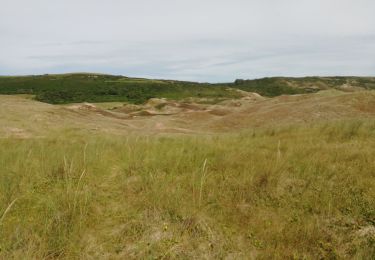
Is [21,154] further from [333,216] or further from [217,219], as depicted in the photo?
[333,216]

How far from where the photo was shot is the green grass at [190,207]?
14.0 feet

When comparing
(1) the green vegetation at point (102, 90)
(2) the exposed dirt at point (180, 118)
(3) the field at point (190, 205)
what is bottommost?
(1) the green vegetation at point (102, 90)

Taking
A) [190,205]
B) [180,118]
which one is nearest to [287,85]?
[180,118]

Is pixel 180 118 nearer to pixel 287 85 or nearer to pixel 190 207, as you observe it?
pixel 190 207

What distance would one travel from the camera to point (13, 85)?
137 m

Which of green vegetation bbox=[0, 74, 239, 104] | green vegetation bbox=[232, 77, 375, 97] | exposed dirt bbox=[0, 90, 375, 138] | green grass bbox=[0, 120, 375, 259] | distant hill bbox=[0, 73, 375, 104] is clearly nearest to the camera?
green grass bbox=[0, 120, 375, 259]

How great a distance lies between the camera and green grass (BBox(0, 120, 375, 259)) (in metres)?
4.26

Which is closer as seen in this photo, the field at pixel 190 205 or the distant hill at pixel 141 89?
the field at pixel 190 205

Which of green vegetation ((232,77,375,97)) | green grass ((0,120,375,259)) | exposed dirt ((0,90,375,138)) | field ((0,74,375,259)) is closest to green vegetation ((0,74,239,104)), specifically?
green vegetation ((232,77,375,97))

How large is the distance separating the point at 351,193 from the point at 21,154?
7.12 meters

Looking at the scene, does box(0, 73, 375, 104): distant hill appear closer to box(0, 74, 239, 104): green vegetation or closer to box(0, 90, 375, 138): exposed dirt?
box(0, 74, 239, 104): green vegetation

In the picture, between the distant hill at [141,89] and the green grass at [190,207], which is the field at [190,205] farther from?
the distant hill at [141,89]

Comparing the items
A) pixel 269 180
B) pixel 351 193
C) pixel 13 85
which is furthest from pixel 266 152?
pixel 13 85

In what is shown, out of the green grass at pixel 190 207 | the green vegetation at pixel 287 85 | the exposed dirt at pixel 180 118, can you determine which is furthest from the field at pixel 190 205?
the green vegetation at pixel 287 85
